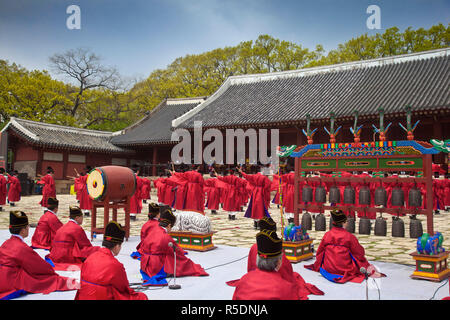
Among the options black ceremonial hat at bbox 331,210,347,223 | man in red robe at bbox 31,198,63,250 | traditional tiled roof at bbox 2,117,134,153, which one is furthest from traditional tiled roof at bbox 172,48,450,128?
man in red robe at bbox 31,198,63,250

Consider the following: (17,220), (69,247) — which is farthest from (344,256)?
(17,220)

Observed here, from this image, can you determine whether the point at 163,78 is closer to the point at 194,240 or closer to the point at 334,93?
the point at 334,93

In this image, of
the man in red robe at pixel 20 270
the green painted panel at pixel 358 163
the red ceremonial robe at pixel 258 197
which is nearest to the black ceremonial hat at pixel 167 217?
the man in red robe at pixel 20 270

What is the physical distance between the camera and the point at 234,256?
636 centimetres

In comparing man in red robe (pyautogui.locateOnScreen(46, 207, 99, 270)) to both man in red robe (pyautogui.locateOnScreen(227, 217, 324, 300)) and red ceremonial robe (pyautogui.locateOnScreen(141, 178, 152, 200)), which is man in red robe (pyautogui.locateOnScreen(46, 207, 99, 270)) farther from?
red ceremonial robe (pyautogui.locateOnScreen(141, 178, 152, 200))

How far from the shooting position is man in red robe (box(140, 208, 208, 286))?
4836 millimetres

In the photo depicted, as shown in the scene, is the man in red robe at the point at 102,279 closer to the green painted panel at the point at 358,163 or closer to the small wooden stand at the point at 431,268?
the small wooden stand at the point at 431,268

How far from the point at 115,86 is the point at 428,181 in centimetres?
3311

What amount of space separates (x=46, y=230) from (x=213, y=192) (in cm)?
705

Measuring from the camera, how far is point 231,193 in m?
11.8

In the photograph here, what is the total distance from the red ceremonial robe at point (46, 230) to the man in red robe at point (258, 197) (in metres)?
4.78

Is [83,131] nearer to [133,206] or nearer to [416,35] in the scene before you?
[133,206]

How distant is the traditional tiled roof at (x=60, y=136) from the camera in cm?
2202

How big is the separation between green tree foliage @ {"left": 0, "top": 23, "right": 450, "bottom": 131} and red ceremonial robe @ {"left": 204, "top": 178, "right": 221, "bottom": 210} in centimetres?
1991
